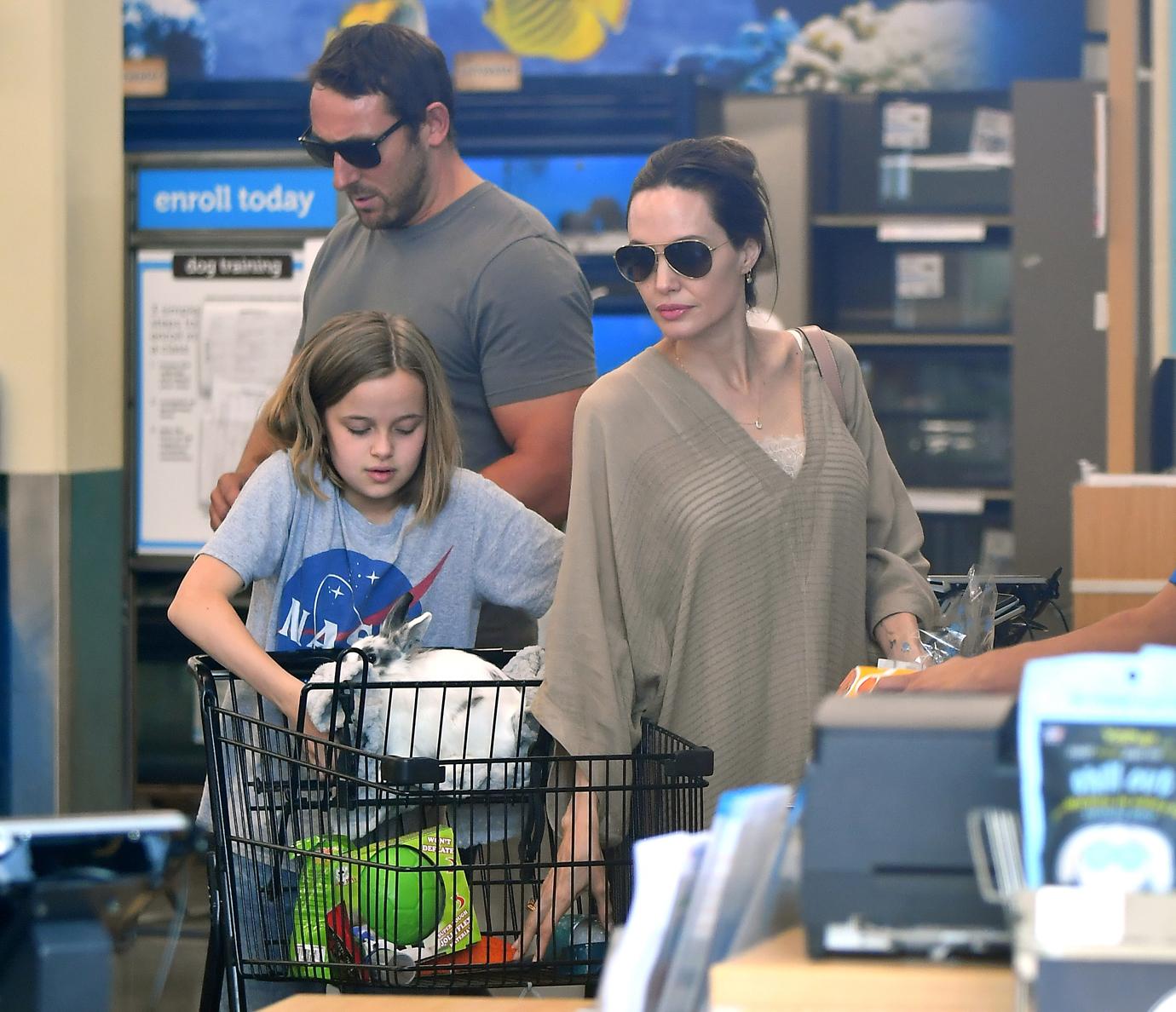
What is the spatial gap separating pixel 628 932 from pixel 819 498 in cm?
116

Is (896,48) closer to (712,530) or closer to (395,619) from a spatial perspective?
(712,530)

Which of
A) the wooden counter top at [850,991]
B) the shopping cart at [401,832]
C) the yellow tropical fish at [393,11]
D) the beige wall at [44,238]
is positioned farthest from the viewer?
the yellow tropical fish at [393,11]

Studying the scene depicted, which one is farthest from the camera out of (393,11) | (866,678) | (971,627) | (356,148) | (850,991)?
(393,11)

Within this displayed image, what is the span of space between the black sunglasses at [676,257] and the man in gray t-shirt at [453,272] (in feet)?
1.59

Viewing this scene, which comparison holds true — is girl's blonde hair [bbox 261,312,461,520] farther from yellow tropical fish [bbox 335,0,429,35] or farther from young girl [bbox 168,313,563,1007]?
yellow tropical fish [bbox 335,0,429,35]

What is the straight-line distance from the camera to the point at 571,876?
5.84ft

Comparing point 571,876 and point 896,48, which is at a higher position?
point 896,48

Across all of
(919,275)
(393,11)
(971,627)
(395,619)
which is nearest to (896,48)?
(919,275)

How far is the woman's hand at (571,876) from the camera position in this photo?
1.77 metres

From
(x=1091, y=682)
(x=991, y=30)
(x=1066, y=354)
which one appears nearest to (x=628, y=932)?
(x=1091, y=682)

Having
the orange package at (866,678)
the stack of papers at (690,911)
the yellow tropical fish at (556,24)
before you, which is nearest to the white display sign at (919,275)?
the yellow tropical fish at (556,24)

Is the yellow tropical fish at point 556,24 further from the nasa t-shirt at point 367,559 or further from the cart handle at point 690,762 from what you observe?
the cart handle at point 690,762

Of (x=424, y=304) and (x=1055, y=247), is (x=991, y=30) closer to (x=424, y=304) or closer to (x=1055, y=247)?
(x=1055, y=247)

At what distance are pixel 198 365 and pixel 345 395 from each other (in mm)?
3047
